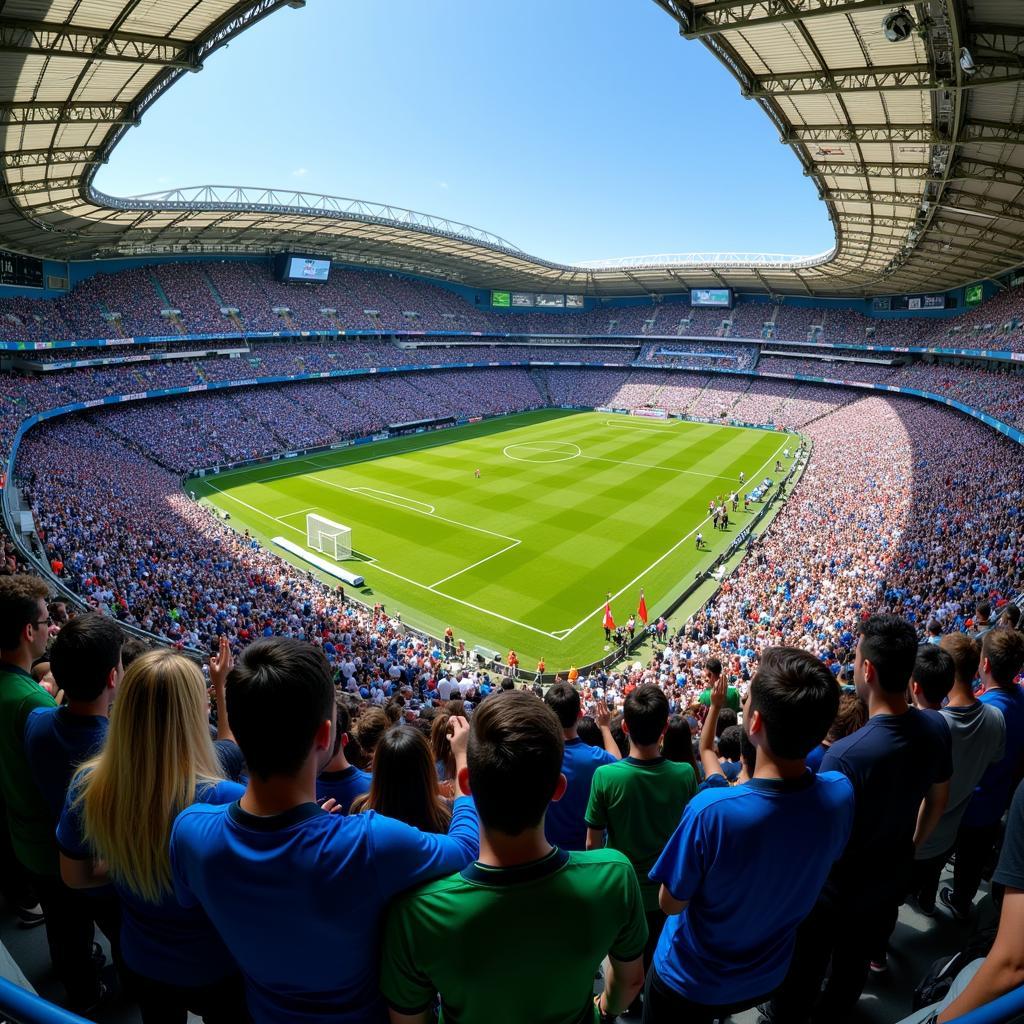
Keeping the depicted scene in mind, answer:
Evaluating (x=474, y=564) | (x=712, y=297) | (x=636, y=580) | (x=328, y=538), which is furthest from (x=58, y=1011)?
(x=712, y=297)

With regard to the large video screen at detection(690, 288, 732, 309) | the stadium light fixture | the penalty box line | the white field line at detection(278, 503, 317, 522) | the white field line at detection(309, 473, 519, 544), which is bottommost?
the penalty box line

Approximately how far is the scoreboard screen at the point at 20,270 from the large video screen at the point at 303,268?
2042 centimetres

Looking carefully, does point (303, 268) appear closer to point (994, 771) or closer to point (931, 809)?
point (994, 771)

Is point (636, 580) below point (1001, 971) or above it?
below

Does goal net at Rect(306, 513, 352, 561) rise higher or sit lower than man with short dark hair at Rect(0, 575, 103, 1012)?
lower

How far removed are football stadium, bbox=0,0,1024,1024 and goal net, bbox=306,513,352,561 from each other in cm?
48

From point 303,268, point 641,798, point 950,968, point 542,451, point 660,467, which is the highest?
point 303,268

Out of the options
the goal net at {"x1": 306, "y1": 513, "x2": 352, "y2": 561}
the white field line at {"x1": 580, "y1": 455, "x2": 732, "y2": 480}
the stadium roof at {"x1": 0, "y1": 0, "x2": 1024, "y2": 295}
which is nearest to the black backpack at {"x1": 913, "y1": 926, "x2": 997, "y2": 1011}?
the stadium roof at {"x1": 0, "y1": 0, "x2": 1024, "y2": 295}

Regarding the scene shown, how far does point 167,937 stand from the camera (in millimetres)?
2900

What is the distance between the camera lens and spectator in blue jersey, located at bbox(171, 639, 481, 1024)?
6.97ft

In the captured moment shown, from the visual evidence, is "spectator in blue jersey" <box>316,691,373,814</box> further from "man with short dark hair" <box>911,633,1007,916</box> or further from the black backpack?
"man with short dark hair" <box>911,633,1007,916</box>

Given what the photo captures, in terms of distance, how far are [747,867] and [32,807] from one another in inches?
151

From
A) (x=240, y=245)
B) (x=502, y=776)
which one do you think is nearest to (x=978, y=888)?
(x=502, y=776)

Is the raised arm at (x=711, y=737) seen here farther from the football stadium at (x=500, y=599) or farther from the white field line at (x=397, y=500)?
the white field line at (x=397, y=500)
